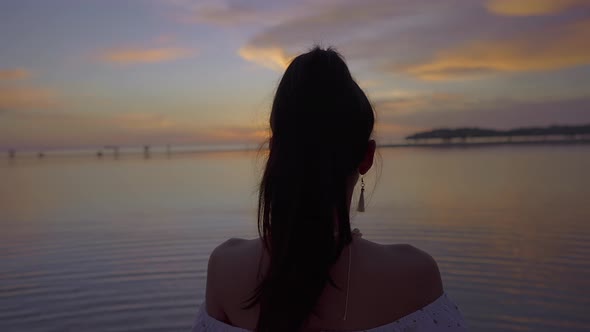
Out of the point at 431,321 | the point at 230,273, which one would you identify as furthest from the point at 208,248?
the point at 431,321

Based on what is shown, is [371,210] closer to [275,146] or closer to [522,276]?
[522,276]

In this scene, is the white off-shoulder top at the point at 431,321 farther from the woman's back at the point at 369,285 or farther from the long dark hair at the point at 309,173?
the long dark hair at the point at 309,173

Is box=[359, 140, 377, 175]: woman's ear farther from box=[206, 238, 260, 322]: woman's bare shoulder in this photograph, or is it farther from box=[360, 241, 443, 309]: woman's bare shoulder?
box=[206, 238, 260, 322]: woman's bare shoulder

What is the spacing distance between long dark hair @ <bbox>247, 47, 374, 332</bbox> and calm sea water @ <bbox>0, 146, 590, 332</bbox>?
60 centimetres

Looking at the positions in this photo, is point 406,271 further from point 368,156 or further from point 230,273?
point 230,273

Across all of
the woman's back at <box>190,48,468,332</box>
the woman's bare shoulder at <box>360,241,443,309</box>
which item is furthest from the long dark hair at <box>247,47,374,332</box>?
the woman's bare shoulder at <box>360,241,443,309</box>

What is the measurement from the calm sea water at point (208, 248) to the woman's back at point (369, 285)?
56cm

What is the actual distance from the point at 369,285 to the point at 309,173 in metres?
0.31

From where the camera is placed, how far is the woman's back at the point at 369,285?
52.7 inches

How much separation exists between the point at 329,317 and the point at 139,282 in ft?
19.7

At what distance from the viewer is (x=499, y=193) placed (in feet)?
48.4

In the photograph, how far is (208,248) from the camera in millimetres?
8938

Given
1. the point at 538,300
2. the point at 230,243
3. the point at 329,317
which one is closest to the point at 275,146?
the point at 230,243

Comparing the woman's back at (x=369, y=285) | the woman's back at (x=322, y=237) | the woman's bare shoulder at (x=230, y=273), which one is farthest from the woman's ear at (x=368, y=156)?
the woman's bare shoulder at (x=230, y=273)
